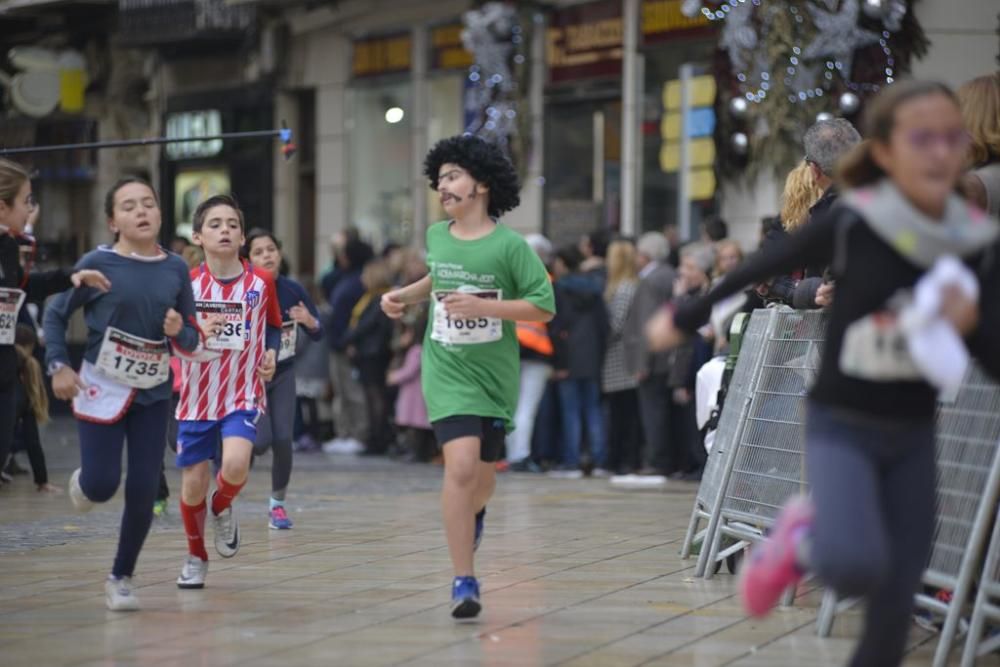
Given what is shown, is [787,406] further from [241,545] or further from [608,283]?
[608,283]

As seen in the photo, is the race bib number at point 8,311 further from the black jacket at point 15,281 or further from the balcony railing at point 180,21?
the balcony railing at point 180,21

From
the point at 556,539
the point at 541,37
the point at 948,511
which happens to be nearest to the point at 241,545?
the point at 556,539

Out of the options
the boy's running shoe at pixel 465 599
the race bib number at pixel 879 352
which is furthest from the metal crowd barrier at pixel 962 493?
the boy's running shoe at pixel 465 599

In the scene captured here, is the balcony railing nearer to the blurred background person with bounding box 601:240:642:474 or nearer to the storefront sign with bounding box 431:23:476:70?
the storefront sign with bounding box 431:23:476:70

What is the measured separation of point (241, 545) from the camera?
1080 cm

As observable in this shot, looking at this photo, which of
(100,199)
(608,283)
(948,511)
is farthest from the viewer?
(100,199)

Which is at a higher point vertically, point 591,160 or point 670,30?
point 670,30

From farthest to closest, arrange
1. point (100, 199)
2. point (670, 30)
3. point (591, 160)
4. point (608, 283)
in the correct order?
point (100, 199) → point (591, 160) → point (670, 30) → point (608, 283)

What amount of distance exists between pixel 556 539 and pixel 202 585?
2.78m

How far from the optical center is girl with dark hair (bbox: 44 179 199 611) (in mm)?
8078

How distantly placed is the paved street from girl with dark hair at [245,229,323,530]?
0.93 feet

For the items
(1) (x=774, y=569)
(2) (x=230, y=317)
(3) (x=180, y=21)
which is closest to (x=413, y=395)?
(2) (x=230, y=317)

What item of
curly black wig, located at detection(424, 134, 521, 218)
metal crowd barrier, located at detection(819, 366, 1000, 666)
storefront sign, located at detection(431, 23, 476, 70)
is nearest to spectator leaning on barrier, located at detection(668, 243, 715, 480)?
storefront sign, located at detection(431, 23, 476, 70)

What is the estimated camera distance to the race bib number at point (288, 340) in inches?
473
